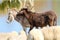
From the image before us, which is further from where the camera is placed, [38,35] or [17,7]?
[17,7]

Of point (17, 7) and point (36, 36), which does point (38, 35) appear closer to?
point (36, 36)

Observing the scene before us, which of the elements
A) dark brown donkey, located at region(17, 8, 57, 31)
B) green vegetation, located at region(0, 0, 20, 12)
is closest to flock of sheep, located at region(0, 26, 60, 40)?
dark brown donkey, located at region(17, 8, 57, 31)

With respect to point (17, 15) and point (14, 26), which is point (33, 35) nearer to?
point (17, 15)

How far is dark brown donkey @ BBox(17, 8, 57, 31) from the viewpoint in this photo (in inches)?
77.2

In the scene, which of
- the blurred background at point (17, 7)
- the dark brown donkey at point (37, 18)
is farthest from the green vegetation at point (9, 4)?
the dark brown donkey at point (37, 18)

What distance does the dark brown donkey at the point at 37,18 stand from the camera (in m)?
1.96

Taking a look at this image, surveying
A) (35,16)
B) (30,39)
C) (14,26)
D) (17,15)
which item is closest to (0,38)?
(30,39)

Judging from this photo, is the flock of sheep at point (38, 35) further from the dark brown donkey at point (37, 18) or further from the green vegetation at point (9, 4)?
the green vegetation at point (9, 4)

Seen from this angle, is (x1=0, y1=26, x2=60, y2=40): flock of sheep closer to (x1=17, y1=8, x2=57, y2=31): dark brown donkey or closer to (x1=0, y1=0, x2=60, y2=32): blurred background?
(x1=17, y1=8, x2=57, y2=31): dark brown donkey

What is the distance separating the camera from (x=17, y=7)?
324cm

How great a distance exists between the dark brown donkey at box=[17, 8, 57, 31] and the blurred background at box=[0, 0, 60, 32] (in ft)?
1.50

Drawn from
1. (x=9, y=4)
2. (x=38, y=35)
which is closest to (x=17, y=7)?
(x=9, y=4)

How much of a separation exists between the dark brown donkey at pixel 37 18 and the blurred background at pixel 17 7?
456 mm

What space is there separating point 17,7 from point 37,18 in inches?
52.2
